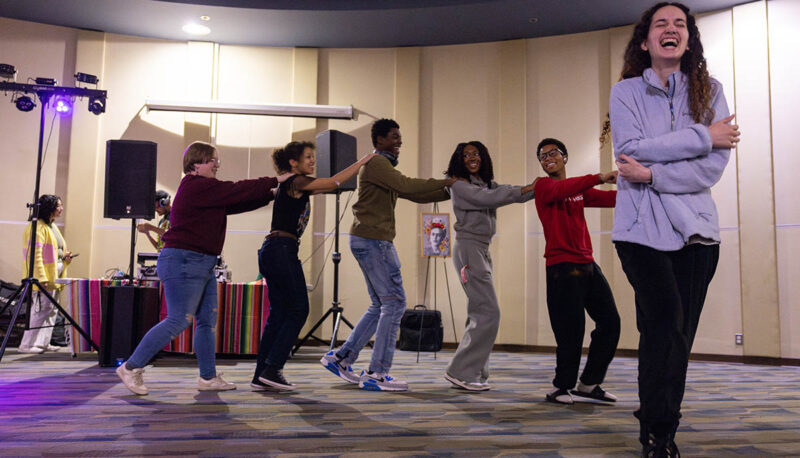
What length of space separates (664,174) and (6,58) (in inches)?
307

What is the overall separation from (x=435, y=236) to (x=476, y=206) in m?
2.60

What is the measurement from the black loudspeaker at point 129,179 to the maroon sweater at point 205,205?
6.02 feet

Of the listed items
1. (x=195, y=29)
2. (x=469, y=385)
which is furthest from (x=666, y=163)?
(x=195, y=29)

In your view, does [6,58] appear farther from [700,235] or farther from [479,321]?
[700,235]

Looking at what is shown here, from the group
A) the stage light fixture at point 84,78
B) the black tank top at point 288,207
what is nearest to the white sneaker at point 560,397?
the black tank top at point 288,207

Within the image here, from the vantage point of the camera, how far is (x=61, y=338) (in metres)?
6.60

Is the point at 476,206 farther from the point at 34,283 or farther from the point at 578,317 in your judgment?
the point at 34,283

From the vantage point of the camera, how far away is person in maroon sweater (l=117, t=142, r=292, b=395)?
339cm

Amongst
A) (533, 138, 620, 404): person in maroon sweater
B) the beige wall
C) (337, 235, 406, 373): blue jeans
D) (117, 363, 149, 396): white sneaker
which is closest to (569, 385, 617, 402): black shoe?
(533, 138, 620, 404): person in maroon sweater

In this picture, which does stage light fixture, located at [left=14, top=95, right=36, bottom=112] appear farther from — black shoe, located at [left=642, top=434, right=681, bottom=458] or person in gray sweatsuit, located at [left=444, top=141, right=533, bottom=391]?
black shoe, located at [left=642, top=434, right=681, bottom=458]

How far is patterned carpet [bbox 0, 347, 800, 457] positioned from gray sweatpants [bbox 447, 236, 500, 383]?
0.60 ft

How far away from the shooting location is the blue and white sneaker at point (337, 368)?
3.89 metres

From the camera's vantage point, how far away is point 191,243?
3414mm

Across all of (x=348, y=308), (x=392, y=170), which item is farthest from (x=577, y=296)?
(x=348, y=308)
